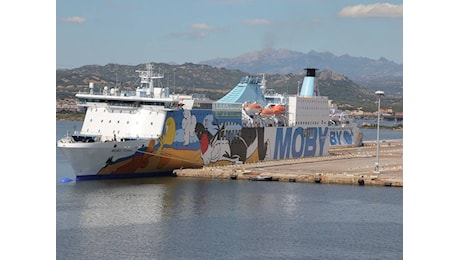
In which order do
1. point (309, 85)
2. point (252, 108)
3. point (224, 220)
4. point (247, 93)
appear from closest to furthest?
point (224, 220) < point (252, 108) < point (247, 93) < point (309, 85)

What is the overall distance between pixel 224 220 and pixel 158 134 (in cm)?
861

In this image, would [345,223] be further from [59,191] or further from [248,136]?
[248,136]

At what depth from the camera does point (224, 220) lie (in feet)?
62.5

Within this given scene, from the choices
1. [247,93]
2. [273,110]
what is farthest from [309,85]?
[273,110]

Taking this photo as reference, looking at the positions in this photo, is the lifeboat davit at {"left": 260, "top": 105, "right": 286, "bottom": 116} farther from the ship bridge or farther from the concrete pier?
the concrete pier

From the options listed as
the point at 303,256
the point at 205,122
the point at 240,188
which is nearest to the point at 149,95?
Answer: the point at 205,122

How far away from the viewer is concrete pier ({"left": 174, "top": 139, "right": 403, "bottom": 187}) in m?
27.4

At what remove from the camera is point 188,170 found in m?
28.3

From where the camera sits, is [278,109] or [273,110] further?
[278,109]

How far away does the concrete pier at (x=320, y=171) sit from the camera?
27.4 meters

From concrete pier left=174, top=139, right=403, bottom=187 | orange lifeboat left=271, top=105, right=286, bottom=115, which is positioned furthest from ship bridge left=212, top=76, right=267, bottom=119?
concrete pier left=174, top=139, right=403, bottom=187

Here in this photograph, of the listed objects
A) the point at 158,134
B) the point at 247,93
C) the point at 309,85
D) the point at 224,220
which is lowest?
the point at 224,220

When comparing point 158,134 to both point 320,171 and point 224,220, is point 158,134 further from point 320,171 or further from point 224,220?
point 224,220

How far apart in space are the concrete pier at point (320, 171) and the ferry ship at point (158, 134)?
30.9 inches
